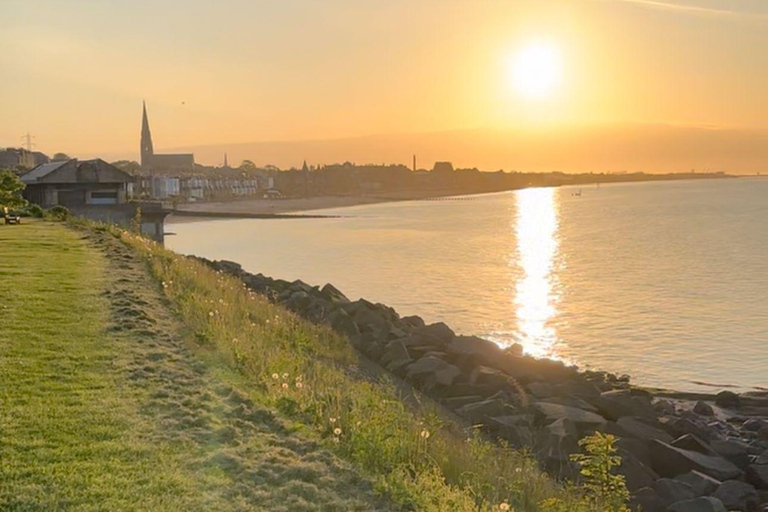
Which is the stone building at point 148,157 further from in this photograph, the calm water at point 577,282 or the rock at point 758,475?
the rock at point 758,475

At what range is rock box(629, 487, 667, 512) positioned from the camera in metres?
9.82

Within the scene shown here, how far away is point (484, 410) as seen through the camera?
13625 millimetres

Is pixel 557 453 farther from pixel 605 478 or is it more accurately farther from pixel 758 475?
pixel 605 478

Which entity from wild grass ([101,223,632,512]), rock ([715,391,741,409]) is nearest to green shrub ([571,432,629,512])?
wild grass ([101,223,632,512])

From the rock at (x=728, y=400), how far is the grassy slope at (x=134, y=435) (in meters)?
12.5

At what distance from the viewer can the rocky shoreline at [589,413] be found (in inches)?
426

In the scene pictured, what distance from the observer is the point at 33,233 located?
27344mm

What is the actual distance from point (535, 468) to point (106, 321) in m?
7.16

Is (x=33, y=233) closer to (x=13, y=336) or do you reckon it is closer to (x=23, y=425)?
(x=13, y=336)

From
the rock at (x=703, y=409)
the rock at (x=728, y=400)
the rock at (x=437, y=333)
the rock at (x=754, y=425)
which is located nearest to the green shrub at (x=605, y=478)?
the rock at (x=754, y=425)

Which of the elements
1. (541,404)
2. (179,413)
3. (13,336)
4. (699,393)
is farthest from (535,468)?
(699,393)

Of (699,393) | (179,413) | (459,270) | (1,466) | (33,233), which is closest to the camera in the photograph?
(1,466)

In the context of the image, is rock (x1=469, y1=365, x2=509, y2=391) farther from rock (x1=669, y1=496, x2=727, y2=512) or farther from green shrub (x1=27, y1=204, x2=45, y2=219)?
green shrub (x1=27, y1=204, x2=45, y2=219)

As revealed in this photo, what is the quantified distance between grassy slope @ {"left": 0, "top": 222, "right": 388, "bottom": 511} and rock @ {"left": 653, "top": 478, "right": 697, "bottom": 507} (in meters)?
5.97
